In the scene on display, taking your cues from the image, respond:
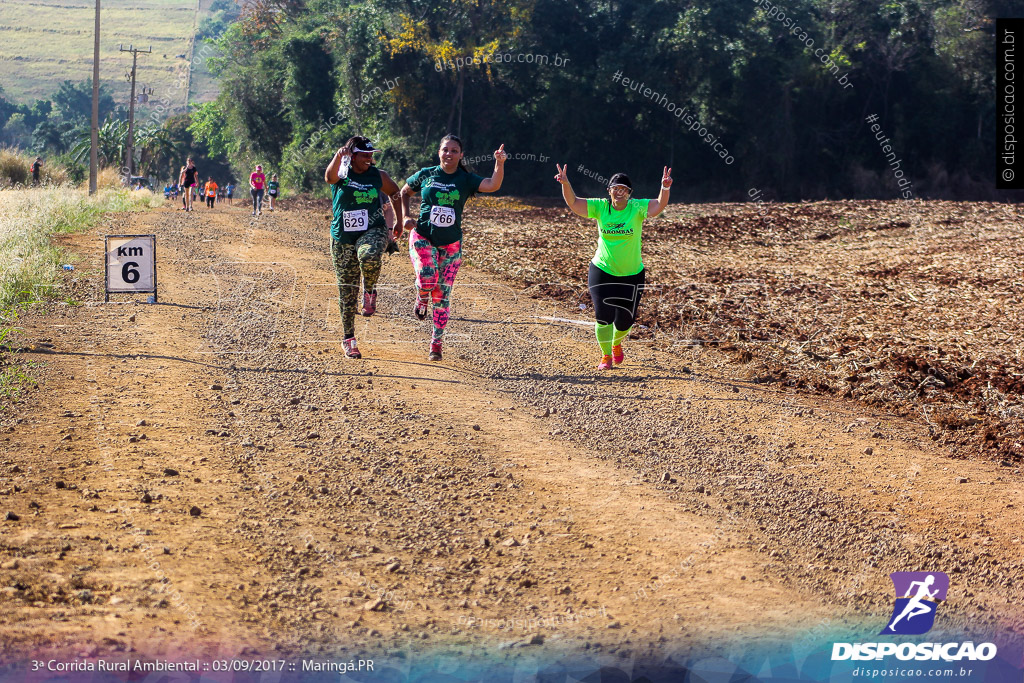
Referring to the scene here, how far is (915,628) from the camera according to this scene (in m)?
4.41

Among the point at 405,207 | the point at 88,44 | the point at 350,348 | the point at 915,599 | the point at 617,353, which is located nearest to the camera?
the point at 915,599

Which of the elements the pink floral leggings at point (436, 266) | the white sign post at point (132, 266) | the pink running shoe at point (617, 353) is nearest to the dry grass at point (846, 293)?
the pink running shoe at point (617, 353)

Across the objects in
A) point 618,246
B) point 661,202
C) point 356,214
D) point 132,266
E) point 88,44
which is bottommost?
point 132,266

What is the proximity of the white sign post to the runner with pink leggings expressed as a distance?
13.2 ft

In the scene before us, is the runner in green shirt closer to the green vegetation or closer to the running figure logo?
the running figure logo

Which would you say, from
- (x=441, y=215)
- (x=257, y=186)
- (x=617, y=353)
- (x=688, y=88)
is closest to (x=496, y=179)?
(x=441, y=215)

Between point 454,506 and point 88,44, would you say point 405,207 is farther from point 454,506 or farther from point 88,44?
point 88,44

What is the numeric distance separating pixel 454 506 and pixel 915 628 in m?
2.54

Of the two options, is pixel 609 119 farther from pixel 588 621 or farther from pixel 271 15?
pixel 588 621

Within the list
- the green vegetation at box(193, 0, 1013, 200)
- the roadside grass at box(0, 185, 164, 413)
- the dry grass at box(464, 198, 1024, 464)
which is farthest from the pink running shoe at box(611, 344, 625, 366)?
the green vegetation at box(193, 0, 1013, 200)

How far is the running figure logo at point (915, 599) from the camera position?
4.41 metres

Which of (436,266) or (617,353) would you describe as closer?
(436,266)

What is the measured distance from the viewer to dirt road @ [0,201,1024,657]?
13.9 feet

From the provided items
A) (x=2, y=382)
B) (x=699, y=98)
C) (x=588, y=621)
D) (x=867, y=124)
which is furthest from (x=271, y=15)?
(x=588, y=621)
